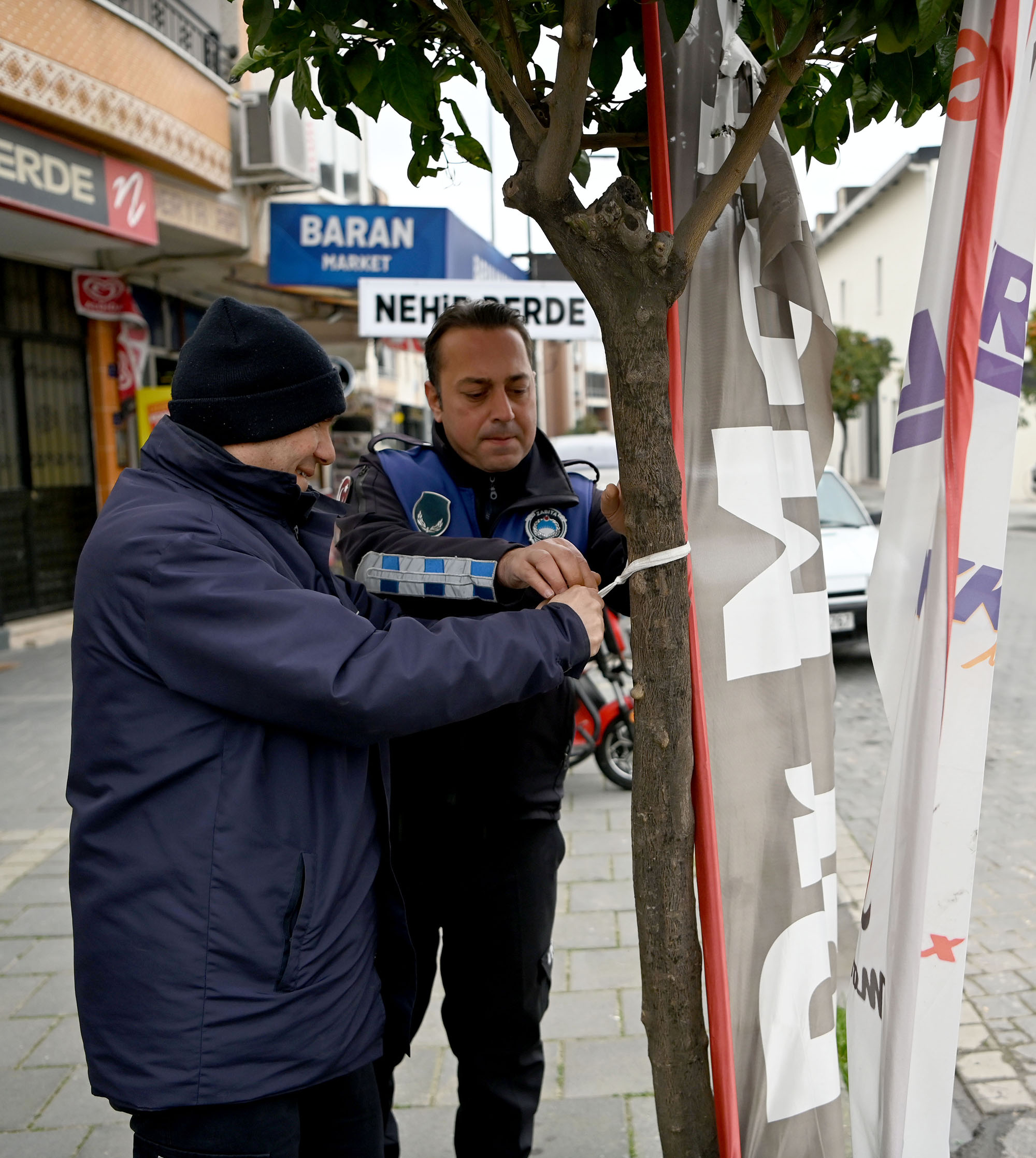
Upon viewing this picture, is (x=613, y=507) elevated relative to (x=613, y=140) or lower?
lower

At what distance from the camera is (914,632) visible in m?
1.89

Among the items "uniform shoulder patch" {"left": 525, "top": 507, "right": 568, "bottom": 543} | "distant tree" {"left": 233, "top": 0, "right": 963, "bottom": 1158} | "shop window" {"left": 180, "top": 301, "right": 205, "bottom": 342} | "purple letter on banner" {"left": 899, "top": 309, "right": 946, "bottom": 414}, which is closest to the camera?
"distant tree" {"left": 233, "top": 0, "right": 963, "bottom": 1158}

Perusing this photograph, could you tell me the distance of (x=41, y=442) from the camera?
461 inches

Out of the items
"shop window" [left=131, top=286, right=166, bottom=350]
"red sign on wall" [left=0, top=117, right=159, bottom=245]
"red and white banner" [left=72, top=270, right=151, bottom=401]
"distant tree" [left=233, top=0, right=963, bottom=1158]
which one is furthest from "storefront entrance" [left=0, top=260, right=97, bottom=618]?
"distant tree" [left=233, top=0, right=963, bottom=1158]

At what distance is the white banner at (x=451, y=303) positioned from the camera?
25.2ft

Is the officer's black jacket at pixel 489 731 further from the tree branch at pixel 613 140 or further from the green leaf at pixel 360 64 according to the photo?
the green leaf at pixel 360 64

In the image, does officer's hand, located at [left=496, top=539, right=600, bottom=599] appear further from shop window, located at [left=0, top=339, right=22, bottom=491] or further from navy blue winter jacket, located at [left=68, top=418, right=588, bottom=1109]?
shop window, located at [left=0, top=339, right=22, bottom=491]

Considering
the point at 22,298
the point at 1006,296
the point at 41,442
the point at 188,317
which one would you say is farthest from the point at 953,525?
the point at 188,317

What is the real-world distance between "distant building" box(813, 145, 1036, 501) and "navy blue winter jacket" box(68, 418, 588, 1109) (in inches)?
1293

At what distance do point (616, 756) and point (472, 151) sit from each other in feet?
14.7

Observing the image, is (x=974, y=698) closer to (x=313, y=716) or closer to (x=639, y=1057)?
(x=313, y=716)

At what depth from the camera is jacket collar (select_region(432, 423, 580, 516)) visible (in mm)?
2434

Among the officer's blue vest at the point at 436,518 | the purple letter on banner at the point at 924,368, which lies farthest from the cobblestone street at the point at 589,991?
the purple letter on banner at the point at 924,368

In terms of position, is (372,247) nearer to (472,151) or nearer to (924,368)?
(472,151)
